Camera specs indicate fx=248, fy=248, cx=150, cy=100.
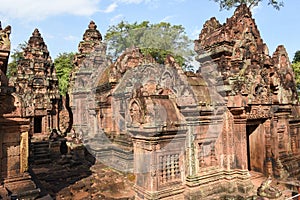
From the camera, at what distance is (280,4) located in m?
16.2

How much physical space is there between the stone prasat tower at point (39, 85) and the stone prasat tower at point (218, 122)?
10.2 m

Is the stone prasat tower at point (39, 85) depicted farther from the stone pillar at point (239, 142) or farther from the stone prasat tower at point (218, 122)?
the stone pillar at point (239, 142)

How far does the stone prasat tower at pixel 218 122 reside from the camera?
6.34m

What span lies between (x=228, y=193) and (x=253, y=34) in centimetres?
563

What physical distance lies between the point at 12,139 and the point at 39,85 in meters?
14.0

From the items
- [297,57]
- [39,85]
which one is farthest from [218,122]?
[297,57]

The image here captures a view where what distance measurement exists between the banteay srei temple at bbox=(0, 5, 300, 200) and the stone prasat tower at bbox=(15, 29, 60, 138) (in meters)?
6.86

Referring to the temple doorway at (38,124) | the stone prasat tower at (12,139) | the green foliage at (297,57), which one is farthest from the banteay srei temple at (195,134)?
the green foliage at (297,57)

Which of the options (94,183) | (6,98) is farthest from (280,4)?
(6,98)

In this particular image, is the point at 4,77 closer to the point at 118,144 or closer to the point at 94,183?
the point at 94,183

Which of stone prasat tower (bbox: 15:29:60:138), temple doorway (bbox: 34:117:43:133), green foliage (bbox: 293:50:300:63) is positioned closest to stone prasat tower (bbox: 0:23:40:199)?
stone prasat tower (bbox: 15:29:60:138)

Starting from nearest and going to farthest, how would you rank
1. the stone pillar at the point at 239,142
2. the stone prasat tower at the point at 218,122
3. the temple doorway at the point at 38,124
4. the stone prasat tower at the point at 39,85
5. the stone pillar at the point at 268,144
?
1. the stone prasat tower at the point at 218,122
2. the stone pillar at the point at 239,142
3. the stone pillar at the point at 268,144
4. the stone prasat tower at the point at 39,85
5. the temple doorway at the point at 38,124

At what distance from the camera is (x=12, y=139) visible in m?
6.23

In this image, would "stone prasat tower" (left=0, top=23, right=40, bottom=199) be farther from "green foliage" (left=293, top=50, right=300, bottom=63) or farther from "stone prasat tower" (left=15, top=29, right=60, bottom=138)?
"green foliage" (left=293, top=50, right=300, bottom=63)
